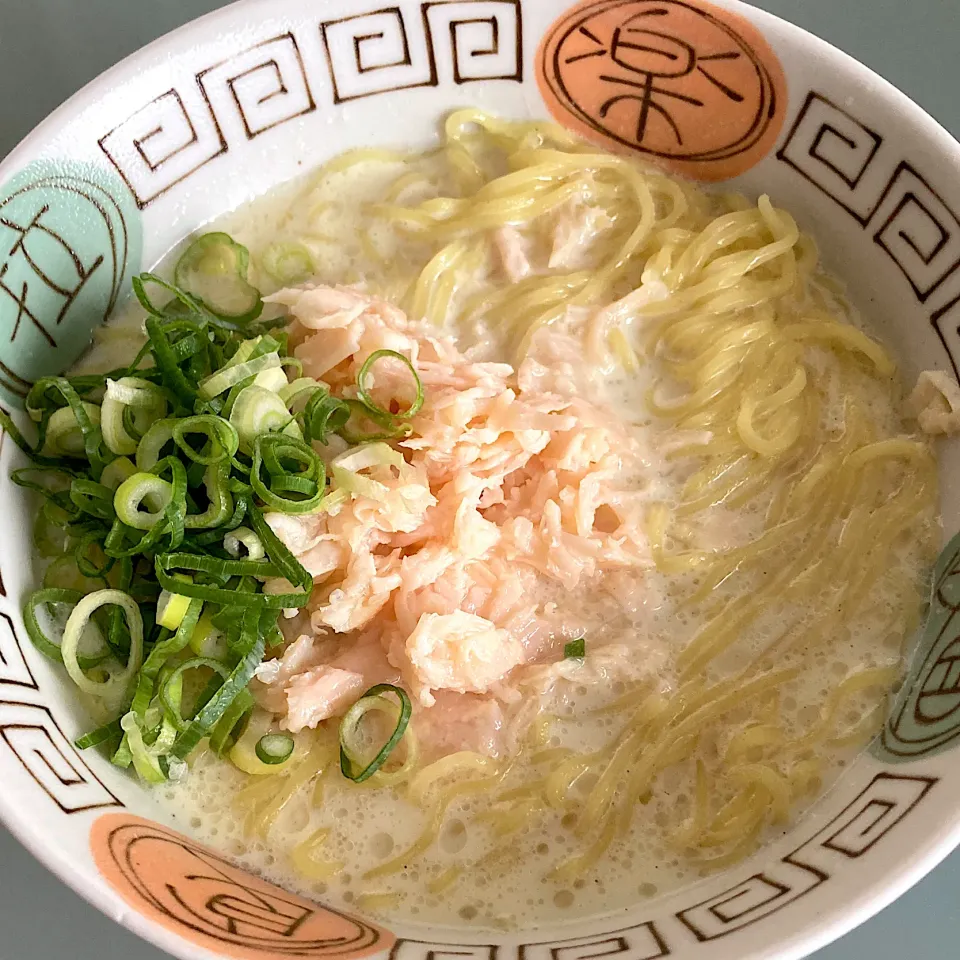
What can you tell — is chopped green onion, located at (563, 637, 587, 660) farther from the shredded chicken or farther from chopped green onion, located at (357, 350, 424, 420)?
chopped green onion, located at (357, 350, 424, 420)

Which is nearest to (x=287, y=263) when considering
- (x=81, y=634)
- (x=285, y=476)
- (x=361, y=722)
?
(x=285, y=476)

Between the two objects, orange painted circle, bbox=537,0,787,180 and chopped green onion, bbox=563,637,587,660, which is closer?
chopped green onion, bbox=563,637,587,660

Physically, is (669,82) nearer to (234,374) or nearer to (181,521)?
(234,374)

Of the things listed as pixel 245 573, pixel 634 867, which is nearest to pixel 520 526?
pixel 245 573

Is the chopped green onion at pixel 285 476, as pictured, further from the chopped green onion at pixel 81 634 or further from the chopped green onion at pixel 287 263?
the chopped green onion at pixel 287 263

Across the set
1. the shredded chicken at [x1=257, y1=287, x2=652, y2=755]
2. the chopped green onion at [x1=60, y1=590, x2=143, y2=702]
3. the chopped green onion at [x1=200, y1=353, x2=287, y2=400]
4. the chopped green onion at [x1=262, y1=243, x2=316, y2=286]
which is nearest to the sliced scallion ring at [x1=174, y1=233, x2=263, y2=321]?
the chopped green onion at [x1=262, y1=243, x2=316, y2=286]

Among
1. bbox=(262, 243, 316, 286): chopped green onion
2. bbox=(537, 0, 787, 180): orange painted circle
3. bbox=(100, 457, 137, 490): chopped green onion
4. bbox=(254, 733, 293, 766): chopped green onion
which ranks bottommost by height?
bbox=(254, 733, 293, 766): chopped green onion

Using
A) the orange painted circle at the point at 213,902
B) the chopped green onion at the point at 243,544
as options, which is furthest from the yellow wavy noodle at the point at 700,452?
the chopped green onion at the point at 243,544
